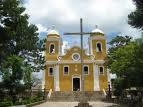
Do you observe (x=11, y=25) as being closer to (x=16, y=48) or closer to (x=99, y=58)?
(x=16, y=48)

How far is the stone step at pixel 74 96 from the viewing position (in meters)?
45.7

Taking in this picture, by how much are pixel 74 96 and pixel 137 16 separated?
31.1 meters

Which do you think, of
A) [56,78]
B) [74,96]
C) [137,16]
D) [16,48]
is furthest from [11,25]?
[56,78]

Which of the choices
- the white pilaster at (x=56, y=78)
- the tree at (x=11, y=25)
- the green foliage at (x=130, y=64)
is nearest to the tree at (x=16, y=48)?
the tree at (x=11, y=25)

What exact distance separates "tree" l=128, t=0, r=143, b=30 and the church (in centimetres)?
3668

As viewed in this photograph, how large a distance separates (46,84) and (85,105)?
33.0 m

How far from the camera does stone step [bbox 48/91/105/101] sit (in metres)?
45.7

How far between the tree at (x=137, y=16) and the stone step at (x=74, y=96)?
2828 centimetres

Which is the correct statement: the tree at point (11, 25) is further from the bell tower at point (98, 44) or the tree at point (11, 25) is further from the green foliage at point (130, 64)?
the bell tower at point (98, 44)

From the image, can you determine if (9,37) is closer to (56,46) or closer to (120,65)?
(120,65)

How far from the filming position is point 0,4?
2458cm

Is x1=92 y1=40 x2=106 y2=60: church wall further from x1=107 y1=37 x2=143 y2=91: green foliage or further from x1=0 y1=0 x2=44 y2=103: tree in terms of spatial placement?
x1=0 y1=0 x2=44 y2=103: tree

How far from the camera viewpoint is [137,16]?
676 inches

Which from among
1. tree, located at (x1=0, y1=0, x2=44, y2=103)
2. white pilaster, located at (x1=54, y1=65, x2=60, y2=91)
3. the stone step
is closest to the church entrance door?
white pilaster, located at (x1=54, y1=65, x2=60, y2=91)
